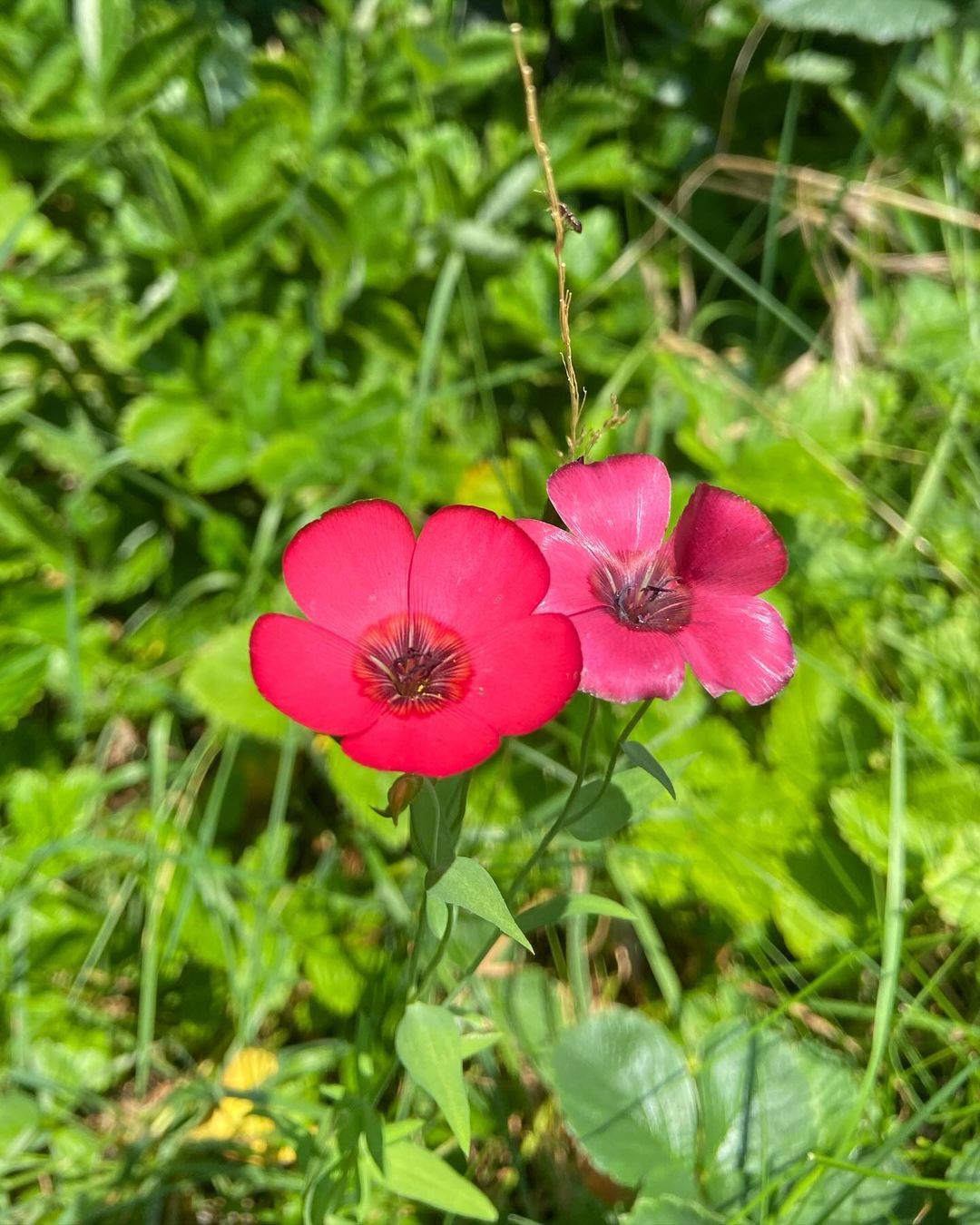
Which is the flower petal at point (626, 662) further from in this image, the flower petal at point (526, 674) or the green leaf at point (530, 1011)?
the green leaf at point (530, 1011)

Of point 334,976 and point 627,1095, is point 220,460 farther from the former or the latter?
point 627,1095

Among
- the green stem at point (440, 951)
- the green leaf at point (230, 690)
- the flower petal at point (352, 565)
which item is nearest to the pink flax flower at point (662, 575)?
the flower petal at point (352, 565)

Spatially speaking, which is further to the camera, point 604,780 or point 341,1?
point 341,1

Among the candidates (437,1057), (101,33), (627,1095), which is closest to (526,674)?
(437,1057)

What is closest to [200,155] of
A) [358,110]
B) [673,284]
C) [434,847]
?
[358,110]

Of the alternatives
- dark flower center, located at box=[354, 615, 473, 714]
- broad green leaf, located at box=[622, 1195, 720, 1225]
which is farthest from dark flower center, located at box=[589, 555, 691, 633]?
broad green leaf, located at box=[622, 1195, 720, 1225]

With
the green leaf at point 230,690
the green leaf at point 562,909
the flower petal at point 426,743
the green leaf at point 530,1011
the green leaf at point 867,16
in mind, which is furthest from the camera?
the green leaf at point 867,16

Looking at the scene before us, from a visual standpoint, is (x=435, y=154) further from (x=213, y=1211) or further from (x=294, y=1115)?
(x=213, y=1211)

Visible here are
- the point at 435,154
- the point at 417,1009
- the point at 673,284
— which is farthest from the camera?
the point at 673,284

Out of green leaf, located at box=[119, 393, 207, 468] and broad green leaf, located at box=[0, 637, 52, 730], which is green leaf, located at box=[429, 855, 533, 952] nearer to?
broad green leaf, located at box=[0, 637, 52, 730]
